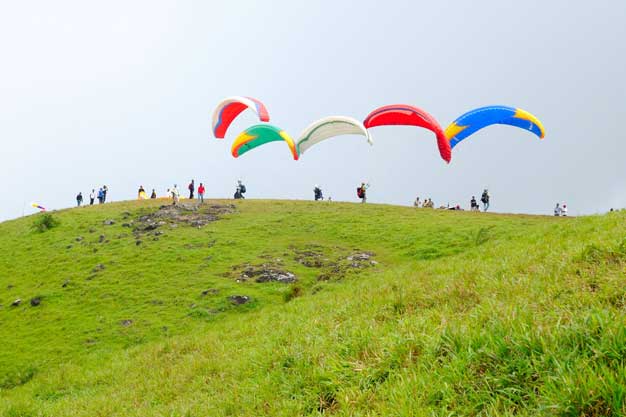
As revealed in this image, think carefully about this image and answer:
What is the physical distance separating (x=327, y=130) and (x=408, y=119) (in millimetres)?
6723

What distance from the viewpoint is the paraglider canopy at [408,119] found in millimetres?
31625

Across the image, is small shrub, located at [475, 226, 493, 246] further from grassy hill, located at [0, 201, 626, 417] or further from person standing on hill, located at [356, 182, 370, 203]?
person standing on hill, located at [356, 182, 370, 203]

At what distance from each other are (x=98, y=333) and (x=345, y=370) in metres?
18.2

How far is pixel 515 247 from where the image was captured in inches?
488

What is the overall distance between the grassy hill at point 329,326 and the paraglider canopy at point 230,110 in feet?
35.6

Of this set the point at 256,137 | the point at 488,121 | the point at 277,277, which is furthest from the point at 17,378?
the point at 488,121

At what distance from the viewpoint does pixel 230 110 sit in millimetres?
39875

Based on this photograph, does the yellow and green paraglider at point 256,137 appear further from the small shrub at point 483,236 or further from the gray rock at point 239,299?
the gray rock at point 239,299

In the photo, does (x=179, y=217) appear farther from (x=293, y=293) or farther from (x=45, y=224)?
(x=293, y=293)

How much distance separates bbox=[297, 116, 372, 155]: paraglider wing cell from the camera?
34.5 meters

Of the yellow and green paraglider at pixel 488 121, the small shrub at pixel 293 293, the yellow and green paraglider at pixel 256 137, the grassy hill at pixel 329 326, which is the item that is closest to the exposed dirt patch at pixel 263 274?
the grassy hill at pixel 329 326

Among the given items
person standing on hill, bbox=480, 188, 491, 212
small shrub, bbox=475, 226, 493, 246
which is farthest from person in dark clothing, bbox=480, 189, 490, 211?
small shrub, bbox=475, 226, 493, 246

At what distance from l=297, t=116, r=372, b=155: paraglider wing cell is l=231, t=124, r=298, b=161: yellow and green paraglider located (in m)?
2.48

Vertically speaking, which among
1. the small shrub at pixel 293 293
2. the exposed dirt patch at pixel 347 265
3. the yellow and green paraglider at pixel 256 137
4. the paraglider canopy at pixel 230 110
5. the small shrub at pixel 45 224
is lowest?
the small shrub at pixel 293 293
